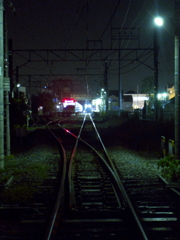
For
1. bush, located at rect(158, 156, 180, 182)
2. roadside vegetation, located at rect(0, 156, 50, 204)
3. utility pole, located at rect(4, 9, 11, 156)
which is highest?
utility pole, located at rect(4, 9, 11, 156)

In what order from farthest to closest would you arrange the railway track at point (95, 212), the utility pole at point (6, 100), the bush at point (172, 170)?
the utility pole at point (6, 100)
the bush at point (172, 170)
the railway track at point (95, 212)

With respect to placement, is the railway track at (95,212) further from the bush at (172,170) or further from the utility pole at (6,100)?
the utility pole at (6,100)

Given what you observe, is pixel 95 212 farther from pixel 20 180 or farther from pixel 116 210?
pixel 20 180

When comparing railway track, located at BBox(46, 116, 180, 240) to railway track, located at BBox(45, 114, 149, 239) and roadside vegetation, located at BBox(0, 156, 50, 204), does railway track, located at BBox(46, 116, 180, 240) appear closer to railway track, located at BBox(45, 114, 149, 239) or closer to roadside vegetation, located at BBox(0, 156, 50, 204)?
railway track, located at BBox(45, 114, 149, 239)

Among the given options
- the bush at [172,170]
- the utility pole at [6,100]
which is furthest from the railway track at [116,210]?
the utility pole at [6,100]

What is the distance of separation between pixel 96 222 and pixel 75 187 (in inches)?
133

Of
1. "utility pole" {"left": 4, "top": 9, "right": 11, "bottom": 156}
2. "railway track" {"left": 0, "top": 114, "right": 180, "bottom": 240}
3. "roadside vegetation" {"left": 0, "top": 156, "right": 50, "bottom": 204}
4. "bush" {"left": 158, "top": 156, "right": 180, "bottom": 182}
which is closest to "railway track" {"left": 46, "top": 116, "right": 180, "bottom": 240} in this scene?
"railway track" {"left": 0, "top": 114, "right": 180, "bottom": 240}

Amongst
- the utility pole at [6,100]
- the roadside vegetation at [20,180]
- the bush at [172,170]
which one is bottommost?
the roadside vegetation at [20,180]

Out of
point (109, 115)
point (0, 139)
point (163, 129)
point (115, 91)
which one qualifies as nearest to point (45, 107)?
point (109, 115)

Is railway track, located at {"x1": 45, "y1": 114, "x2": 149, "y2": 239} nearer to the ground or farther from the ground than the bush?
nearer to the ground

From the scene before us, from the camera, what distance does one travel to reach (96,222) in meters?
6.58

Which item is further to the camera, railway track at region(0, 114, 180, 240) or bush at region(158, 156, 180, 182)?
bush at region(158, 156, 180, 182)

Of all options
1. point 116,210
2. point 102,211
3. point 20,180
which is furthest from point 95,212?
point 20,180

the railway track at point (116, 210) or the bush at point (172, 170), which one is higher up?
the bush at point (172, 170)
